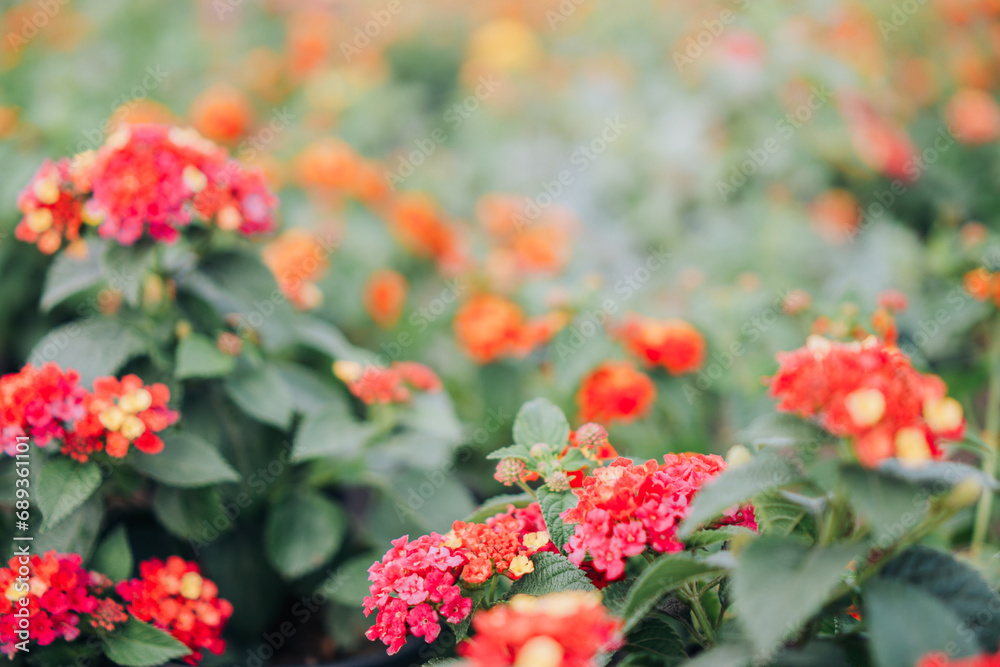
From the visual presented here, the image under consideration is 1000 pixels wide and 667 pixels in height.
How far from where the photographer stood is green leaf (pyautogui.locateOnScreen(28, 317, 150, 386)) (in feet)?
4.05

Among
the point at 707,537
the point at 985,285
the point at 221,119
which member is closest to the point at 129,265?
the point at 707,537

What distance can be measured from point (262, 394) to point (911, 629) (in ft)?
3.73

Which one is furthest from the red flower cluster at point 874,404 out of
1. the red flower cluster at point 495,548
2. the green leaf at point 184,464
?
the green leaf at point 184,464

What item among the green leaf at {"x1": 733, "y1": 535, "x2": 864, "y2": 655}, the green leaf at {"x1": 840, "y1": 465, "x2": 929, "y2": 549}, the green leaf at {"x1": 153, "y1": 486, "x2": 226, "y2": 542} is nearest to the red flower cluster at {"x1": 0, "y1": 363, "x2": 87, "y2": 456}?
the green leaf at {"x1": 153, "y1": 486, "x2": 226, "y2": 542}

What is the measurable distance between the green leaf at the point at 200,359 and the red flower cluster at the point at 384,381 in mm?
236

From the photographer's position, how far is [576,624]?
0.68 meters

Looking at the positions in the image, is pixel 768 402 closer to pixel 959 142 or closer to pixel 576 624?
pixel 576 624

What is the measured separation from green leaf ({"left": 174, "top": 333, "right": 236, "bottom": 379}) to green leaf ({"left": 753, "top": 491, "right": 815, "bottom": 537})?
955 mm

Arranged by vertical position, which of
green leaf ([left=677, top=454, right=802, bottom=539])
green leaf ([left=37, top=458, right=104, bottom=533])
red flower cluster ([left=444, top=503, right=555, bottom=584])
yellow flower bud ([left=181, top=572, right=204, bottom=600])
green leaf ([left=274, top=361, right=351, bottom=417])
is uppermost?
green leaf ([left=677, top=454, right=802, bottom=539])

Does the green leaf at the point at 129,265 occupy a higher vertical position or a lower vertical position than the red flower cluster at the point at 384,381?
higher

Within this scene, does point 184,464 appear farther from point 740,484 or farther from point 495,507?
point 740,484

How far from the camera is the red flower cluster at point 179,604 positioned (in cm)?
110

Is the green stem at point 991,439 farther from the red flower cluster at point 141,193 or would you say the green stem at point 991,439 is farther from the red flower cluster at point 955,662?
the red flower cluster at point 141,193

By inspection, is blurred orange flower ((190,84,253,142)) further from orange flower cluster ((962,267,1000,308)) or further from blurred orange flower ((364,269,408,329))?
orange flower cluster ((962,267,1000,308))
